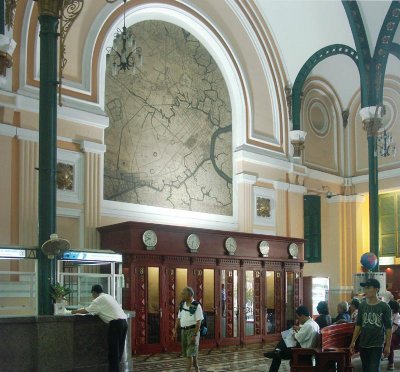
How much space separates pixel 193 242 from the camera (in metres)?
14.3

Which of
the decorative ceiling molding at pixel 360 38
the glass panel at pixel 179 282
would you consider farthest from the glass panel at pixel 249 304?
the decorative ceiling molding at pixel 360 38

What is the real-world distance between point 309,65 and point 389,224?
20.5ft

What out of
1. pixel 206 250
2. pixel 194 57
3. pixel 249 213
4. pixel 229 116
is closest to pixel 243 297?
pixel 206 250

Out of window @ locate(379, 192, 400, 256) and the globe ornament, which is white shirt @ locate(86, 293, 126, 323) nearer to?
the globe ornament

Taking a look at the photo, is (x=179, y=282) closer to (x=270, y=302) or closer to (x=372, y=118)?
(x=270, y=302)

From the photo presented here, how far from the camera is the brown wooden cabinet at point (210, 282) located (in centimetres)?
1295

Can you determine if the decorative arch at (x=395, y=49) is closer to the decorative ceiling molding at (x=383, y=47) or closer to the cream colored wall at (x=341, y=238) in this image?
the decorative ceiling molding at (x=383, y=47)

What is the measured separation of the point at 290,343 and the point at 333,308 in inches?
464

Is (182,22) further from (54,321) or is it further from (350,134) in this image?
(54,321)

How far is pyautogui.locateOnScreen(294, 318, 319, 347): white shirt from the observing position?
8352 mm

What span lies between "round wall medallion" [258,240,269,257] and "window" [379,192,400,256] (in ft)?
21.4

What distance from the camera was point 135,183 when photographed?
571 inches

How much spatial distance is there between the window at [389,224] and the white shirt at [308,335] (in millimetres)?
13140

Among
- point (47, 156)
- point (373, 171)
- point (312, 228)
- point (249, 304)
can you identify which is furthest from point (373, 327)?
point (312, 228)
